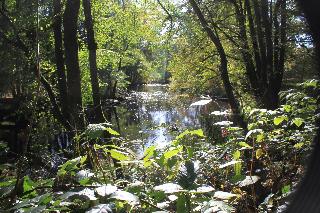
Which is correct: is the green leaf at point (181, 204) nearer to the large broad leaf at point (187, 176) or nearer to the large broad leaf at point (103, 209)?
the large broad leaf at point (187, 176)

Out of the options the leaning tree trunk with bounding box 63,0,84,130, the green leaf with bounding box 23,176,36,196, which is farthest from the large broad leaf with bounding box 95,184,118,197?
the leaning tree trunk with bounding box 63,0,84,130

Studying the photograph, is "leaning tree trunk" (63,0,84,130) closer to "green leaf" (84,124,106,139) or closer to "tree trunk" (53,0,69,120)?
"tree trunk" (53,0,69,120)

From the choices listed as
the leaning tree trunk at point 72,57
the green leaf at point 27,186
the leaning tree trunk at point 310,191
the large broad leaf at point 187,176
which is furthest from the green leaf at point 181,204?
the leaning tree trunk at point 72,57

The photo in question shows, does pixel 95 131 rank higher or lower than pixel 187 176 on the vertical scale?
higher

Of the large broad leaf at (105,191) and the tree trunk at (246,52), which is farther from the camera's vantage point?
the tree trunk at (246,52)

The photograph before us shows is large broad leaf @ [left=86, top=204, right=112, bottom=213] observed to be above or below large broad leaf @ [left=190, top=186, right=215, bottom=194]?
above

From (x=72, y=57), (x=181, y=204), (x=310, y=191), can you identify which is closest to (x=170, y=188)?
(x=181, y=204)

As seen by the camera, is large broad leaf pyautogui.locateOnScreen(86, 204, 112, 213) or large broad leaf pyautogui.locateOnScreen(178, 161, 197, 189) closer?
large broad leaf pyautogui.locateOnScreen(86, 204, 112, 213)

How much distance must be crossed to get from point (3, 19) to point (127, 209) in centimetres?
929

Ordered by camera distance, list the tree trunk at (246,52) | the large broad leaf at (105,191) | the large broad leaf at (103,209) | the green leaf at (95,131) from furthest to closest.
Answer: the tree trunk at (246,52) < the green leaf at (95,131) < the large broad leaf at (105,191) < the large broad leaf at (103,209)

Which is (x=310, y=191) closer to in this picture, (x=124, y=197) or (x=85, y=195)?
(x=124, y=197)

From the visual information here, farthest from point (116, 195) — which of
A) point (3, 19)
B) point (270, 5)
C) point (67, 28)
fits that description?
point (270, 5)

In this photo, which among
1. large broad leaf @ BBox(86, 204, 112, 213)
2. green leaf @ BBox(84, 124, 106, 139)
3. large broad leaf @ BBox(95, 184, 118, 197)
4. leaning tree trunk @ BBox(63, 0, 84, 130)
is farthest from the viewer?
leaning tree trunk @ BBox(63, 0, 84, 130)

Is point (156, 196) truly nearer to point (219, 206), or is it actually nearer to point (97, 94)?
point (219, 206)
